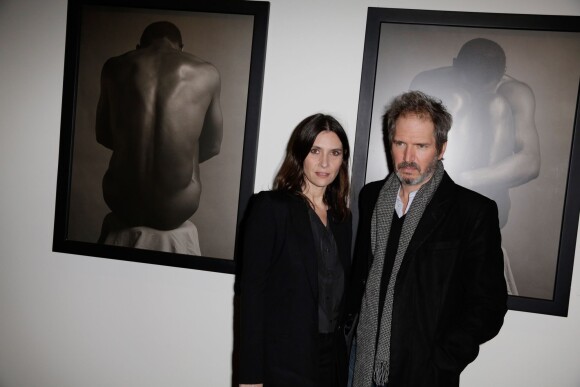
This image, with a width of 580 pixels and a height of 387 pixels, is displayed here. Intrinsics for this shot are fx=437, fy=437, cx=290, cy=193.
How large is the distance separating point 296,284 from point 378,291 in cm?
33

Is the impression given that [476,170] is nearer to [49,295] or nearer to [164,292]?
[164,292]

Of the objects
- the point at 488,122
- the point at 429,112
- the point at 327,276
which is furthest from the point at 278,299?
the point at 488,122

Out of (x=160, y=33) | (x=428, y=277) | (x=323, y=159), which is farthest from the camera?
(x=160, y=33)

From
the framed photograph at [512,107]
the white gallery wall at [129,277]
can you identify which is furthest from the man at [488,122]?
the white gallery wall at [129,277]

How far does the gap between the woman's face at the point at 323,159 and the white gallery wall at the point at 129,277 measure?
470 millimetres

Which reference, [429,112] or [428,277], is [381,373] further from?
Answer: [429,112]

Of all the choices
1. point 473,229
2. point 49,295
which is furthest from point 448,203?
point 49,295

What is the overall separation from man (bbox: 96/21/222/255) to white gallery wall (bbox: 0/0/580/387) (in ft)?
0.82

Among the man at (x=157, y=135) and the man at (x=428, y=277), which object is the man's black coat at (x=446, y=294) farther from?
the man at (x=157, y=135)

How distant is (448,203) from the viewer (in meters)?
1.67

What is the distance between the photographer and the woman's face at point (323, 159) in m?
1.74

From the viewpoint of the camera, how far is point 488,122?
2.07m

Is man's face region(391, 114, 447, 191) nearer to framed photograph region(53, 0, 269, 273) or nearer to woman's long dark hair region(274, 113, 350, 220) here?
woman's long dark hair region(274, 113, 350, 220)

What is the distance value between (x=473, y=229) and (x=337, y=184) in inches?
23.2
